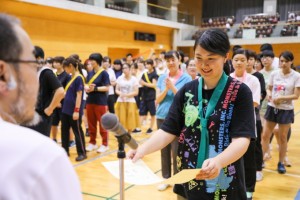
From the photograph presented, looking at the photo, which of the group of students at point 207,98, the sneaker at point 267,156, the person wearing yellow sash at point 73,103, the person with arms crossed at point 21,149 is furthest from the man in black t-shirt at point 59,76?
the person with arms crossed at point 21,149

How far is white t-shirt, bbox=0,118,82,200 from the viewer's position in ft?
1.90

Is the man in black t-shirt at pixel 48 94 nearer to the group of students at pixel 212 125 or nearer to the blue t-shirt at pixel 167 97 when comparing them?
the blue t-shirt at pixel 167 97

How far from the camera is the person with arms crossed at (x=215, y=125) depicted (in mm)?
1609

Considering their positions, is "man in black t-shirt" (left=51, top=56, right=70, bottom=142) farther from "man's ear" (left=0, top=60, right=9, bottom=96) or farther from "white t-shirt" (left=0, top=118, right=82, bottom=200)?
"white t-shirt" (left=0, top=118, right=82, bottom=200)

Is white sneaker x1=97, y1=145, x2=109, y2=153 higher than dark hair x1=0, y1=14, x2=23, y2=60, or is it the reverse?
dark hair x1=0, y1=14, x2=23, y2=60

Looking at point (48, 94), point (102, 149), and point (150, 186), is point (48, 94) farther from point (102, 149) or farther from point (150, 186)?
point (102, 149)

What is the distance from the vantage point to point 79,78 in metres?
4.93

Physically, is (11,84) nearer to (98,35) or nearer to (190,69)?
(190,69)

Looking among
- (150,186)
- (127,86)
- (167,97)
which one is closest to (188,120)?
(167,97)

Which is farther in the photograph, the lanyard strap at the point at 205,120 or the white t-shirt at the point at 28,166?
the lanyard strap at the point at 205,120

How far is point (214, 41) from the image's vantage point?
161cm

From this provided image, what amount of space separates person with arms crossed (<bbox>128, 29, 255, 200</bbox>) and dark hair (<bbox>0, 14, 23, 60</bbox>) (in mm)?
1019

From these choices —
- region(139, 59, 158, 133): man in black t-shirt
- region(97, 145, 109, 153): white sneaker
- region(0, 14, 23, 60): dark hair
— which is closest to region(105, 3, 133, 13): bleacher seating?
region(139, 59, 158, 133): man in black t-shirt

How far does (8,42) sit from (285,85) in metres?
4.07
